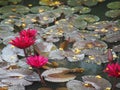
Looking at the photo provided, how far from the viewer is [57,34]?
2.22 metres

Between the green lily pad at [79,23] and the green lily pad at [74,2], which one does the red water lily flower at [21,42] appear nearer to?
the green lily pad at [79,23]

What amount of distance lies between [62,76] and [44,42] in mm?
381

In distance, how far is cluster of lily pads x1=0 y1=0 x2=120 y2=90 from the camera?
1896 millimetres

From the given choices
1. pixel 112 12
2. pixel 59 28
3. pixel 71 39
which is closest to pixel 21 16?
pixel 59 28

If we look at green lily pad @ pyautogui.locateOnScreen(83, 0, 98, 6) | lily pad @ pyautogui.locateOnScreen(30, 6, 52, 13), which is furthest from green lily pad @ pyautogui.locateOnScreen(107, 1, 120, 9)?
lily pad @ pyautogui.locateOnScreen(30, 6, 52, 13)

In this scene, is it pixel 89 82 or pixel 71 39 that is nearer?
pixel 89 82

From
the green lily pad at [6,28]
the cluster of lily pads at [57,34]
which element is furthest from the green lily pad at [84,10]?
the green lily pad at [6,28]

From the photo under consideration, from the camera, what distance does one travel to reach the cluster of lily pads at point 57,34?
1896 millimetres

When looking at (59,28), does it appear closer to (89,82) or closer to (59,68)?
(59,68)

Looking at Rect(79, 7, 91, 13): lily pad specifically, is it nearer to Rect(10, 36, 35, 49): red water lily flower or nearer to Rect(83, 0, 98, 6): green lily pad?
Rect(83, 0, 98, 6): green lily pad

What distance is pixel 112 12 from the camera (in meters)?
2.51

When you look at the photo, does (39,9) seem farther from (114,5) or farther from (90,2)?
(114,5)

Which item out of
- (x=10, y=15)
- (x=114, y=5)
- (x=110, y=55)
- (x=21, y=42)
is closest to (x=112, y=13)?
(x=114, y=5)

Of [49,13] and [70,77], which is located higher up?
[49,13]
